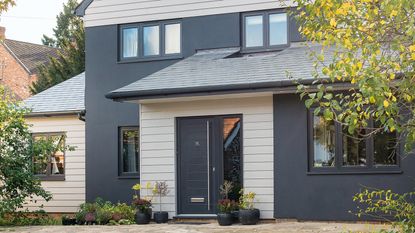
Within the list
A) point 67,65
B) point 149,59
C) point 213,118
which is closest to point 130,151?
point 149,59

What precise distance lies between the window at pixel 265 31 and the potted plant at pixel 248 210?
3.87m

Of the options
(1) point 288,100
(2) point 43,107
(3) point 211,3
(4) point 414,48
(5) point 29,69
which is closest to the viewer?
(4) point 414,48

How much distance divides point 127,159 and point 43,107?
347 centimetres

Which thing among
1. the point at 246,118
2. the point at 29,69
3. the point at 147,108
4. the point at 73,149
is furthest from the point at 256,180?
the point at 29,69

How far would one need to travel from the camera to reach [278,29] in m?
16.9

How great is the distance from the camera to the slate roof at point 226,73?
1428 cm

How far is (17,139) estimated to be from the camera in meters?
17.7

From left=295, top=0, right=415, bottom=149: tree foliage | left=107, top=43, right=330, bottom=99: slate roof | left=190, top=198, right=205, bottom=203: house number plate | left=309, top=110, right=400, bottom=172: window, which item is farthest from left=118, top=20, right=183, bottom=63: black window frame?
left=295, top=0, right=415, bottom=149: tree foliage

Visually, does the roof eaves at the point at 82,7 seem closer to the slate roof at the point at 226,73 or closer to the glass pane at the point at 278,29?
the slate roof at the point at 226,73

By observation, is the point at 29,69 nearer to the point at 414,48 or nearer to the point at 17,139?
the point at 17,139

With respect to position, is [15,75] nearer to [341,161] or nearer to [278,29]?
[278,29]

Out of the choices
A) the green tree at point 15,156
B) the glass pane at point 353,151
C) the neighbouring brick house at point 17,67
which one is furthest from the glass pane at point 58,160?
the neighbouring brick house at point 17,67

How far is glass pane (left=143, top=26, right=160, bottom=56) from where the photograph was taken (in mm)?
18156

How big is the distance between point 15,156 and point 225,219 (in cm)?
595
